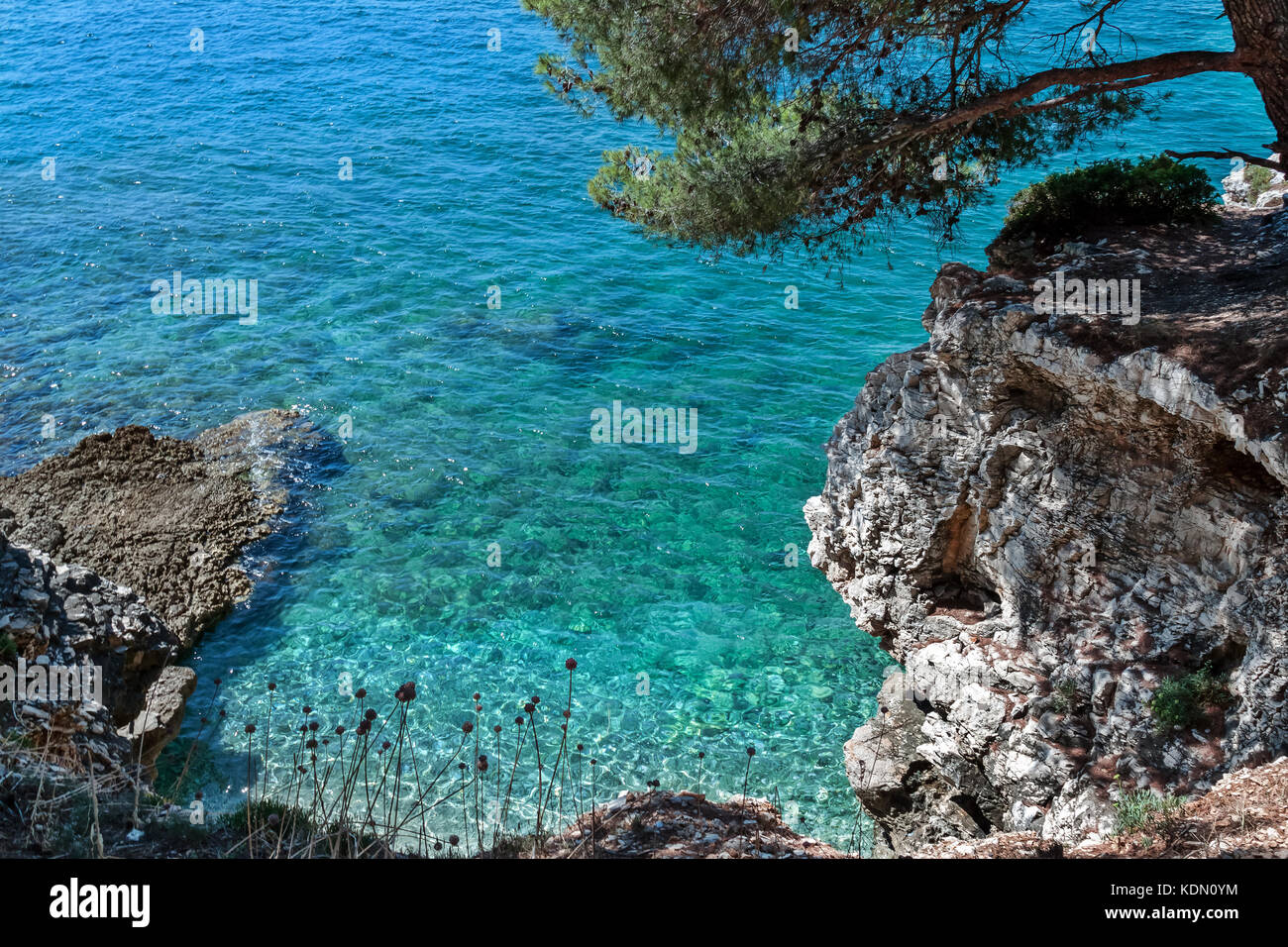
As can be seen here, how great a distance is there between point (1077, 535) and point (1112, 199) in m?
5.85

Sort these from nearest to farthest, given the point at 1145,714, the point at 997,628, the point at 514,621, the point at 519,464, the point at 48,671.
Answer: the point at 1145,714 → the point at 48,671 → the point at 997,628 → the point at 514,621 → the point at 519,464

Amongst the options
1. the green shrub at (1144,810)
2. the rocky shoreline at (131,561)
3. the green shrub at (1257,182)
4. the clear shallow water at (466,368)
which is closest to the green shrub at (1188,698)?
the green shrub at (1144,810)

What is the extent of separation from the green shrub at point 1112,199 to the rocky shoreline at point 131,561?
14.5m

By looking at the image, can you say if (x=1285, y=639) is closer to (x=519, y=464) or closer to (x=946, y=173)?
(x=946, y=173)

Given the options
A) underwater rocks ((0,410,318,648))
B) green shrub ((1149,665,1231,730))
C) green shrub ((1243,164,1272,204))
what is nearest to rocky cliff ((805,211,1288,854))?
green shrub ((1149,665,1231,730))

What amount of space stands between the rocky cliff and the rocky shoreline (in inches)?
410

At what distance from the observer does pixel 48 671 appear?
40.7ft

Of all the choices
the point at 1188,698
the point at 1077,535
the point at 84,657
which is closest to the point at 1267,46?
the point at 1077,535

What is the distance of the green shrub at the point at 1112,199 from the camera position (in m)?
14.6

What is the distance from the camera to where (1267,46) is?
1108 centimetres

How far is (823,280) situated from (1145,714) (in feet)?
64.6

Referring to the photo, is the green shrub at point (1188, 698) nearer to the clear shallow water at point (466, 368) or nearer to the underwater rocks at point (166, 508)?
the clear shallow water at point (466, 368)

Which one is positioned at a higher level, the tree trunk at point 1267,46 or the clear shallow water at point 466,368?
the tree trunk at point 1267,46
